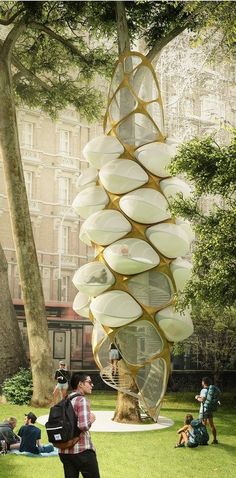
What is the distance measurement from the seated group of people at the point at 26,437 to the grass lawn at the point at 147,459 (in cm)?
23

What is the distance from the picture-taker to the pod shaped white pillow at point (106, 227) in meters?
14.5

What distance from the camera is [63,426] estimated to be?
541 cm

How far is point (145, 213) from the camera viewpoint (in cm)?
1445

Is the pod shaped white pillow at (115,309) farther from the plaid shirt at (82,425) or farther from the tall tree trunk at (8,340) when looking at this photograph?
the plaid shirt at (82,425)

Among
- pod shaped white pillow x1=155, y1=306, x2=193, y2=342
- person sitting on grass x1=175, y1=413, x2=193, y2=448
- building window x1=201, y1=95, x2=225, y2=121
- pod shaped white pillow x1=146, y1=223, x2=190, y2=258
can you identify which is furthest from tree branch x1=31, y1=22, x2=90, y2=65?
building window x1=201, y1=95, x2=225, y2=121

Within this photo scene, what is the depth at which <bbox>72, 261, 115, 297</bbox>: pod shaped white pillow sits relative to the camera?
14.6 metres

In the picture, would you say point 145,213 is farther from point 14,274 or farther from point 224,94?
point 224,94

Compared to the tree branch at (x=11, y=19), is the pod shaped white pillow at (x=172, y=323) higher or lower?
lower

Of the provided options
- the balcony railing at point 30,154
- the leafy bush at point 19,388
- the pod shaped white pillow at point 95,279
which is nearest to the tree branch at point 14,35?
the pod shaped white pillow at point 95,279

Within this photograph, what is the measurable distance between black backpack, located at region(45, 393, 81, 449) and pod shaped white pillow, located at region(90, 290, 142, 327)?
28.1 feet

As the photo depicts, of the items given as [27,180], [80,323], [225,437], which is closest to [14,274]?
[27,180]

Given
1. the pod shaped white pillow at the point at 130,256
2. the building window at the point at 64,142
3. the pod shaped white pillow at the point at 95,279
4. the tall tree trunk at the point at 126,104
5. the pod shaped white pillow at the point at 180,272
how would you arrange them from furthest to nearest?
the building window at the point at 64,142 → the tall tree trunk at the point at 126,104 → the pod shaped white pillow at the point at 180,272 → the pod shaped white pillow at the point at 95,279 → the pod shaped white pillow at the point at 130,256

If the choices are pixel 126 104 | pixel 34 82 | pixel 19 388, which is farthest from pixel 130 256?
pixel 34 82

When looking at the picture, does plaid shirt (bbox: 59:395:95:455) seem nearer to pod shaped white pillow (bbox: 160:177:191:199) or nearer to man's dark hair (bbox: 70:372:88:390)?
man's dark hair (bbox: 70:372:88:390)
